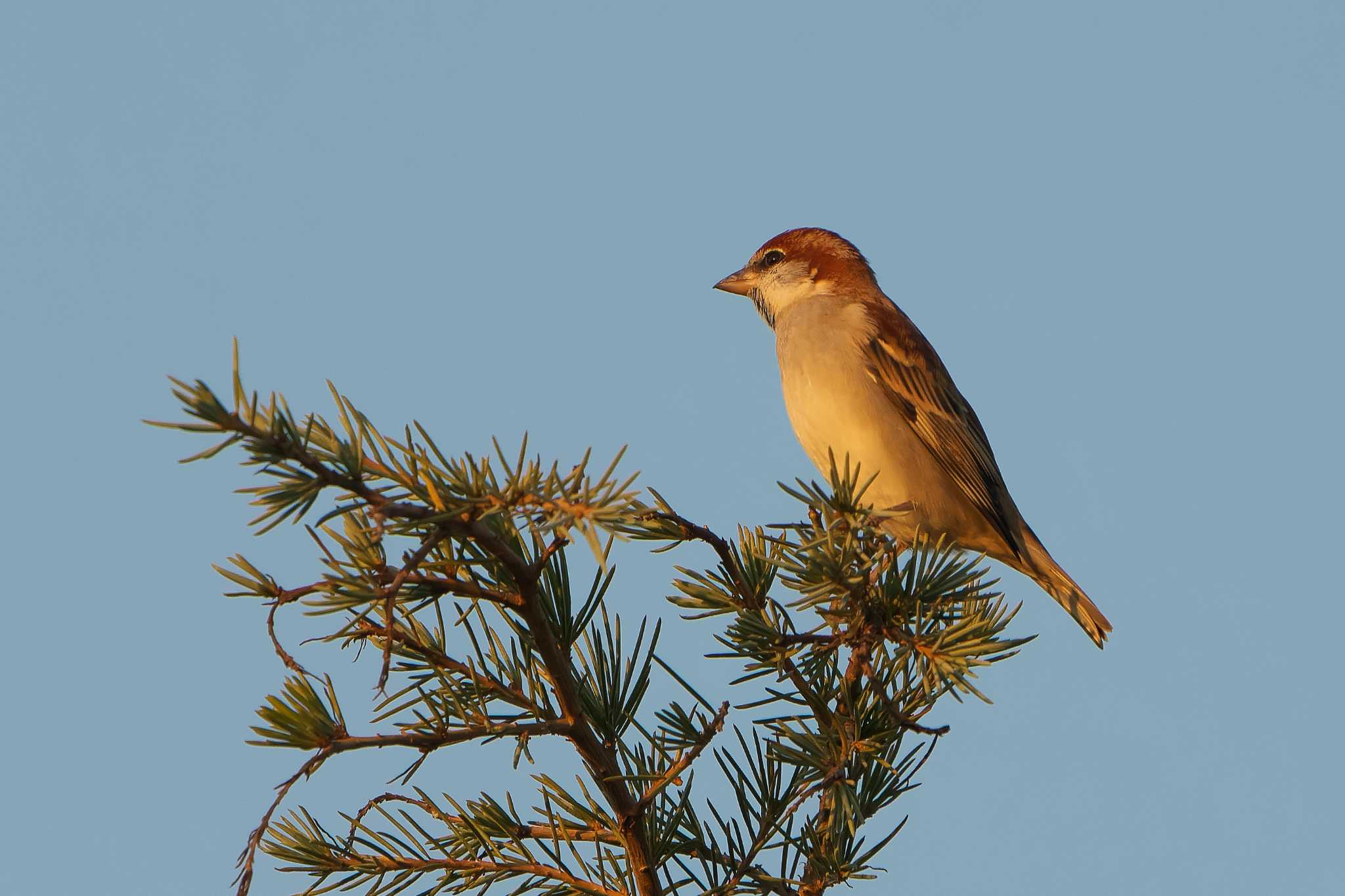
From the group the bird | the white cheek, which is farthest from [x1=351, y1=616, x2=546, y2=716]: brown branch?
the white cheek

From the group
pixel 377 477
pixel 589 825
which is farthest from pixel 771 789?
pixel 377 477

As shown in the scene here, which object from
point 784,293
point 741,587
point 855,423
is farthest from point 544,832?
point 784,293

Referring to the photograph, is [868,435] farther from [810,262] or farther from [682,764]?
[682,764]

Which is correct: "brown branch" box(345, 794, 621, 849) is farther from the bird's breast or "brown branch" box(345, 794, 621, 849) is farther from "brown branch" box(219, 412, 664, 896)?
the bird's breast

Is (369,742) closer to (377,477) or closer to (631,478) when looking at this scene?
(377,477)

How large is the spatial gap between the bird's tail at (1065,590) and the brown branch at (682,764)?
405 centimetres

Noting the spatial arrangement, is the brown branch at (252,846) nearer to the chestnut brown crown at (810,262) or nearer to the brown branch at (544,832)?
the brown branch at (544,832)

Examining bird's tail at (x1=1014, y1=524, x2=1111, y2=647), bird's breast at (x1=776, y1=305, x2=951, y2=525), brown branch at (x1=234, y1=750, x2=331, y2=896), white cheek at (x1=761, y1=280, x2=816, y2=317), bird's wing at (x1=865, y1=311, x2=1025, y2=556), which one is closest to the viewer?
brown branch at (x1=234, y1=750, x2=331, y2=896)

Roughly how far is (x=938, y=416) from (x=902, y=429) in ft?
1.27

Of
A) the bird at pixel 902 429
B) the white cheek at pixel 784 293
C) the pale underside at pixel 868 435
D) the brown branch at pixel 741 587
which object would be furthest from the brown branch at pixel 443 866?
the white cheek at pixel 784 293

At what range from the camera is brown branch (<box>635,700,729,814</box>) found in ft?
9.47

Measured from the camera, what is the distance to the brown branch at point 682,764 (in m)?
2.89

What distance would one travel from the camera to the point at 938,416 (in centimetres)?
746

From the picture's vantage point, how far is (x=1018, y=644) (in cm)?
319
